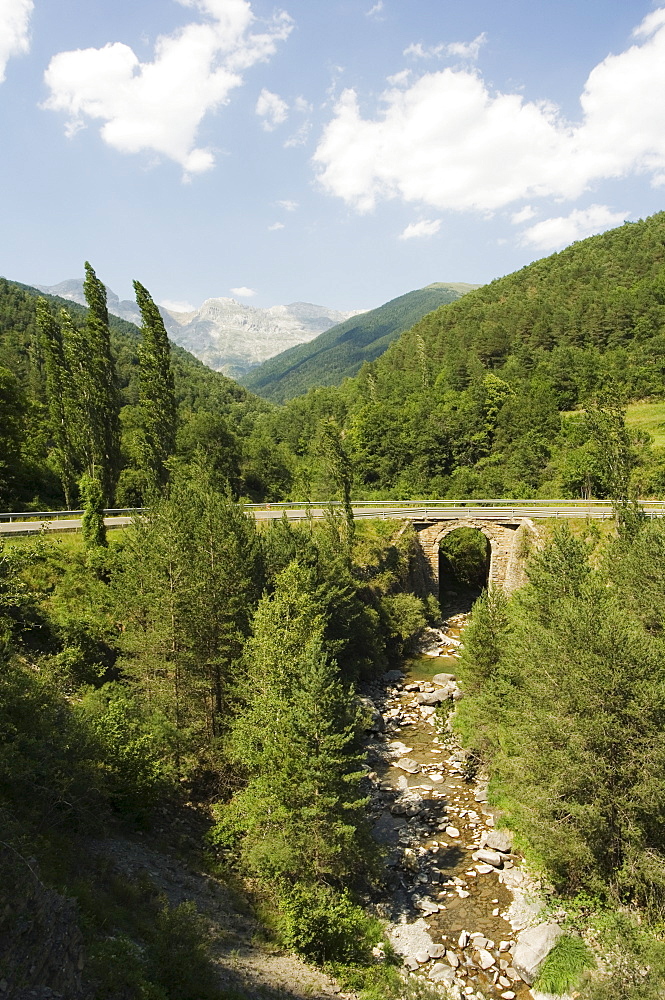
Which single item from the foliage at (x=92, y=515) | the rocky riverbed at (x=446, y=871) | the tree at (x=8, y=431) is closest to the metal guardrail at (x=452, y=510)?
the tree at (x=8, y=431)

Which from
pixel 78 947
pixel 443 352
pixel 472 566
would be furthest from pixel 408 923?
pixel 443 352

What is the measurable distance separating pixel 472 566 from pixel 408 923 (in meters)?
42.0

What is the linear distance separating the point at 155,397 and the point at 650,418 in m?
60.7

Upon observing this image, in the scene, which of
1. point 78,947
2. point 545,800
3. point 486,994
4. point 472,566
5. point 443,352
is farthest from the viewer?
point 443,352

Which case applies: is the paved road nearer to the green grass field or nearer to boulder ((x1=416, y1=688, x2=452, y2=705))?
boulder ((x1=416, y1=688, x2=452, y2=705))

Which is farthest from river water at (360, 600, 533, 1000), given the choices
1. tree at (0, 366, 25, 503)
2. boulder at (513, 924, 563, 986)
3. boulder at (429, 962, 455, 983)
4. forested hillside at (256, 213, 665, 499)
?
forested hillside at (256, 213, 665, 499)

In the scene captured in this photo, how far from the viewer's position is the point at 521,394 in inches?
2891

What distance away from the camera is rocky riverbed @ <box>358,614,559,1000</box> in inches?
586

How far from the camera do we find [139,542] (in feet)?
78.8

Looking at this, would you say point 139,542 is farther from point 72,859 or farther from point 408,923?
point 408,923

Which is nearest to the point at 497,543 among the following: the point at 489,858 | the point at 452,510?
the point at 452,510

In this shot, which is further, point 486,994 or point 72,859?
point 486,994

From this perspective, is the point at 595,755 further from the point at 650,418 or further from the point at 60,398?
the point at 650,418

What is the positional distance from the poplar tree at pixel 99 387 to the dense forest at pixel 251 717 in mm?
200
